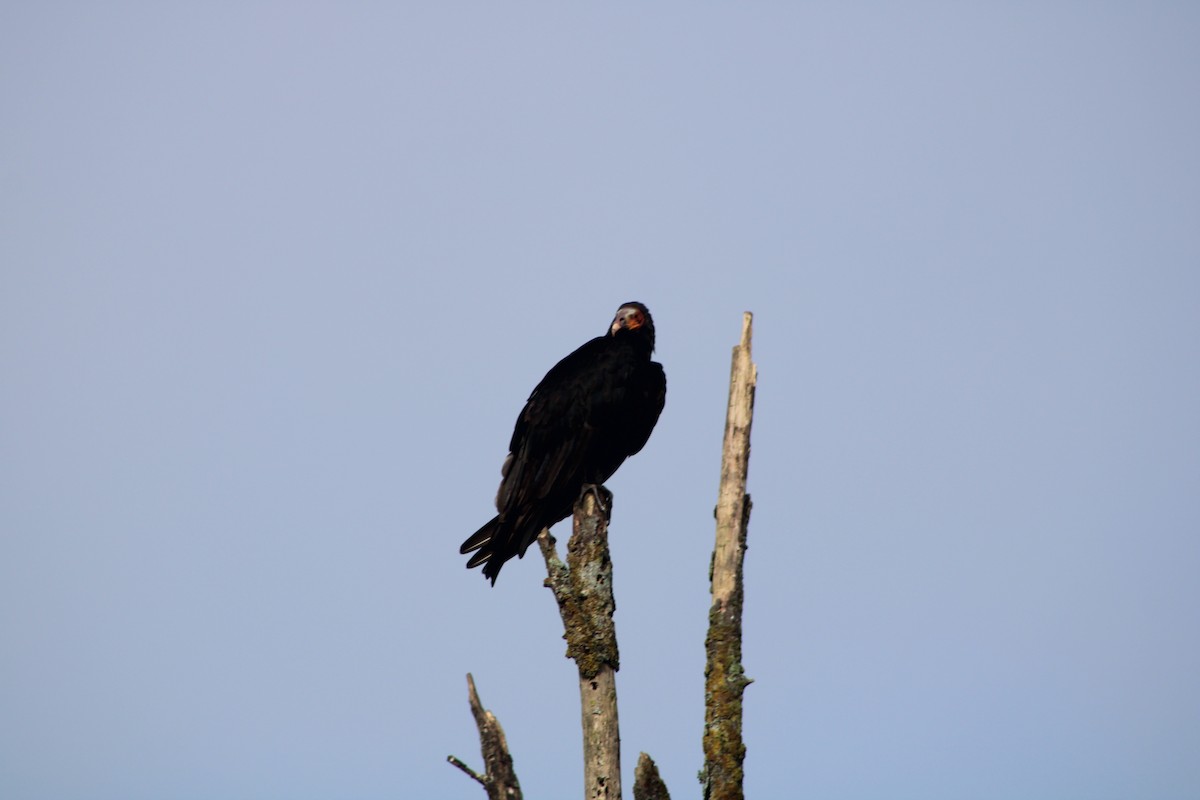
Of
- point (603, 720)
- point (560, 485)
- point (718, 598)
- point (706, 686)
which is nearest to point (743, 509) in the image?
point (718, 598)

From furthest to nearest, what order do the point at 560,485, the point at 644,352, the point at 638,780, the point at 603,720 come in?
1. the point at 644,352
2. the point at 560,485
3. the point at 603,720
4. the point at 638,780

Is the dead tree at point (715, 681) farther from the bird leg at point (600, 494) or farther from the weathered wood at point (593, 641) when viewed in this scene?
the bird leg at point (600, 494)

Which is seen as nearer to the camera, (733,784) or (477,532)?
(733,784)

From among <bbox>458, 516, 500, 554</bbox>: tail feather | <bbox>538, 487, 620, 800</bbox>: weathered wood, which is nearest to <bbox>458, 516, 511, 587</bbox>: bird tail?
<bbox>458, 516, 500, 554</bbox>: tail feather

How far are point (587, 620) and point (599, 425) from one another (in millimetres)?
1515

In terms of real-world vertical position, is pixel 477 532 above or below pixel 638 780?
above

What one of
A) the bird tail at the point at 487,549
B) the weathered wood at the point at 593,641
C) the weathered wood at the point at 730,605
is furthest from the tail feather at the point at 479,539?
the weathered wood at the point at 730,605

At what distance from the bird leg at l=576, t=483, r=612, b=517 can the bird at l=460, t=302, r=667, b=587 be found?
0.02 metres

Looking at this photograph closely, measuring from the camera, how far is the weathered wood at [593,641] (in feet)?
19.5

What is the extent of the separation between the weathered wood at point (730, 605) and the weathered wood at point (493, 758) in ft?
2.57

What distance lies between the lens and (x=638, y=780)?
5613 mm

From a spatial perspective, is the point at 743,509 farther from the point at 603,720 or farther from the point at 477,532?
the point at 477,532

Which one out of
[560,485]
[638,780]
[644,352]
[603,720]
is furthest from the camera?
[644,352]

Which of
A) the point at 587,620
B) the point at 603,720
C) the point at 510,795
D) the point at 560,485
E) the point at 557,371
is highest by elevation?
the point at 557,371
